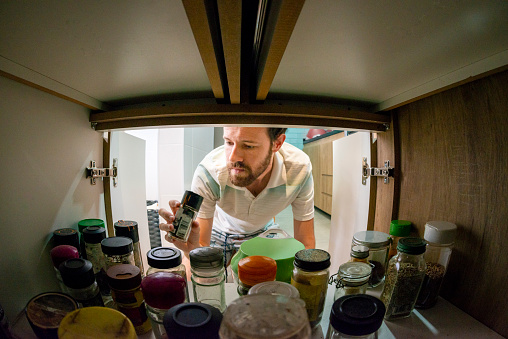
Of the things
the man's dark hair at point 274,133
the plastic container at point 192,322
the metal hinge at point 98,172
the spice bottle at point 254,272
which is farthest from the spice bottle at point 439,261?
the metal hinge at point 98,172

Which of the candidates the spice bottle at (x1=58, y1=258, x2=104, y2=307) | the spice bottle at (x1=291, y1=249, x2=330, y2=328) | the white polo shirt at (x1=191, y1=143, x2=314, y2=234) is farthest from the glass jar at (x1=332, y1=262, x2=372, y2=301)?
the white polo shirt at (x1=191, y1=143, x2=314, y2=234)

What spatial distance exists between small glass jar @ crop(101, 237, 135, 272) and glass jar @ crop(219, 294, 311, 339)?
0.34m

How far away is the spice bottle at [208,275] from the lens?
20.8 inches

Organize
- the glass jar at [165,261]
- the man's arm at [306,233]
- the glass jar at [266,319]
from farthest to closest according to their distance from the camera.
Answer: the man's arm at [306,233], the glass jar at [165,261], the glass jar at [266,319]

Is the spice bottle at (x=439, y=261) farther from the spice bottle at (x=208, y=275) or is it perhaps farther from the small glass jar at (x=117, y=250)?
the small glass jar at (x=117, y=250)

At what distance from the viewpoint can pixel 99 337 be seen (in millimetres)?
341

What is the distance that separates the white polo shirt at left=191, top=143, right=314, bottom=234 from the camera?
1.33 metres

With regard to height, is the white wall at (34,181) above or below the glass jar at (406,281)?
above

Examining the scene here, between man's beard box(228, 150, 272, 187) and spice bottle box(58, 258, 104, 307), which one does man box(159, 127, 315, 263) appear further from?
spice bottle box(58, 258, 104, 307)

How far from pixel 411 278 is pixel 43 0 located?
81cm

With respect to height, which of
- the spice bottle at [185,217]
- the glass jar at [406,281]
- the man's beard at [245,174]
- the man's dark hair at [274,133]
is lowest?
the glass jar at [406,281]

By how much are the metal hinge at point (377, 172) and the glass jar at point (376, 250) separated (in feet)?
0.65

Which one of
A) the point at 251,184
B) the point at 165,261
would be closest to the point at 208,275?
the point at 165,261

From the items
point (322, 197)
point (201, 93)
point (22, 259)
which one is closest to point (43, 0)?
point (201, 93)
